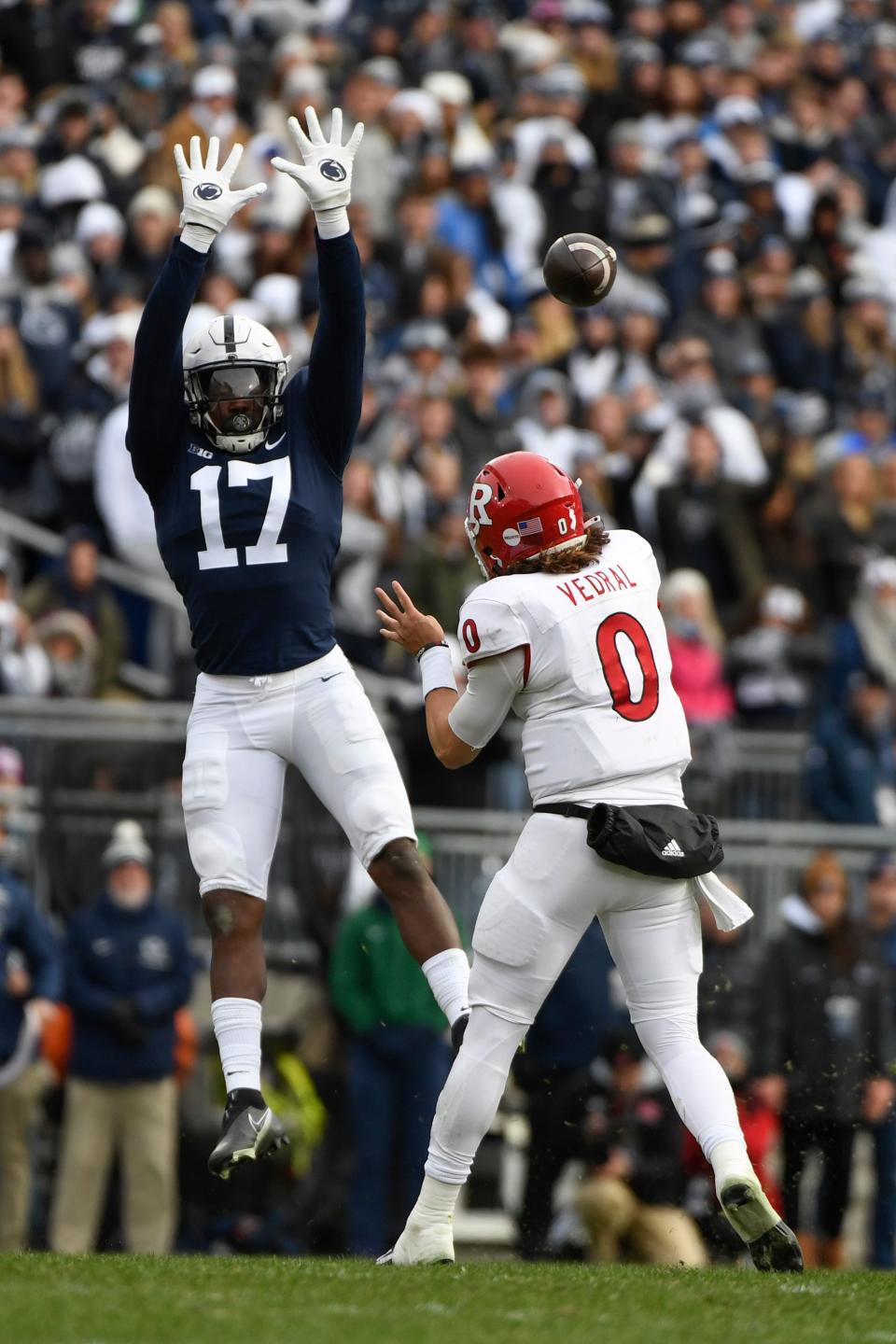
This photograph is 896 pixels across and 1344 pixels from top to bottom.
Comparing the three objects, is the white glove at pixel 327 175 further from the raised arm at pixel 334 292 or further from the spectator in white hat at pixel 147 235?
the spectator in white hat at pixel 147 235

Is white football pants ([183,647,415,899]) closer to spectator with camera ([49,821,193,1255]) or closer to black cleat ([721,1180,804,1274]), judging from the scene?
black cleat ([721,1180,804,1274])

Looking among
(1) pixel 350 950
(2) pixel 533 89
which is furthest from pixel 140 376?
(2) pixel 533 89

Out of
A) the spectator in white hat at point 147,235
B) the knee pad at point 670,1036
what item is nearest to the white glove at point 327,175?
the knee pad at point 670,1036

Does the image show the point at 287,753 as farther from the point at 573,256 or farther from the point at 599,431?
the point at 599,431

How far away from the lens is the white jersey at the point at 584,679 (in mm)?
6570

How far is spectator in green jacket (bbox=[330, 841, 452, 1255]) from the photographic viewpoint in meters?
10.5

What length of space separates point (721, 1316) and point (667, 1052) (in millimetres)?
1123

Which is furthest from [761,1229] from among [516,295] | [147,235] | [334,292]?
[516,295]

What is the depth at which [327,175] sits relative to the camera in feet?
23.7

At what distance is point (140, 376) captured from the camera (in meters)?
7.24

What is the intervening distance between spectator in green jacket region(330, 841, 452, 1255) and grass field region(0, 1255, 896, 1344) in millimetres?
3646

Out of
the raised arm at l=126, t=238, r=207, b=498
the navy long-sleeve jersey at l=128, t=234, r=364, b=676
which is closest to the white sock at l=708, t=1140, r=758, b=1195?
the navy long-sleeve jersey at l=128, t=234, r=364, b=676

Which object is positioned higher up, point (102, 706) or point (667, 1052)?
point (102, 706)

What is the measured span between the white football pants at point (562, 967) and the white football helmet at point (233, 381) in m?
1.52
